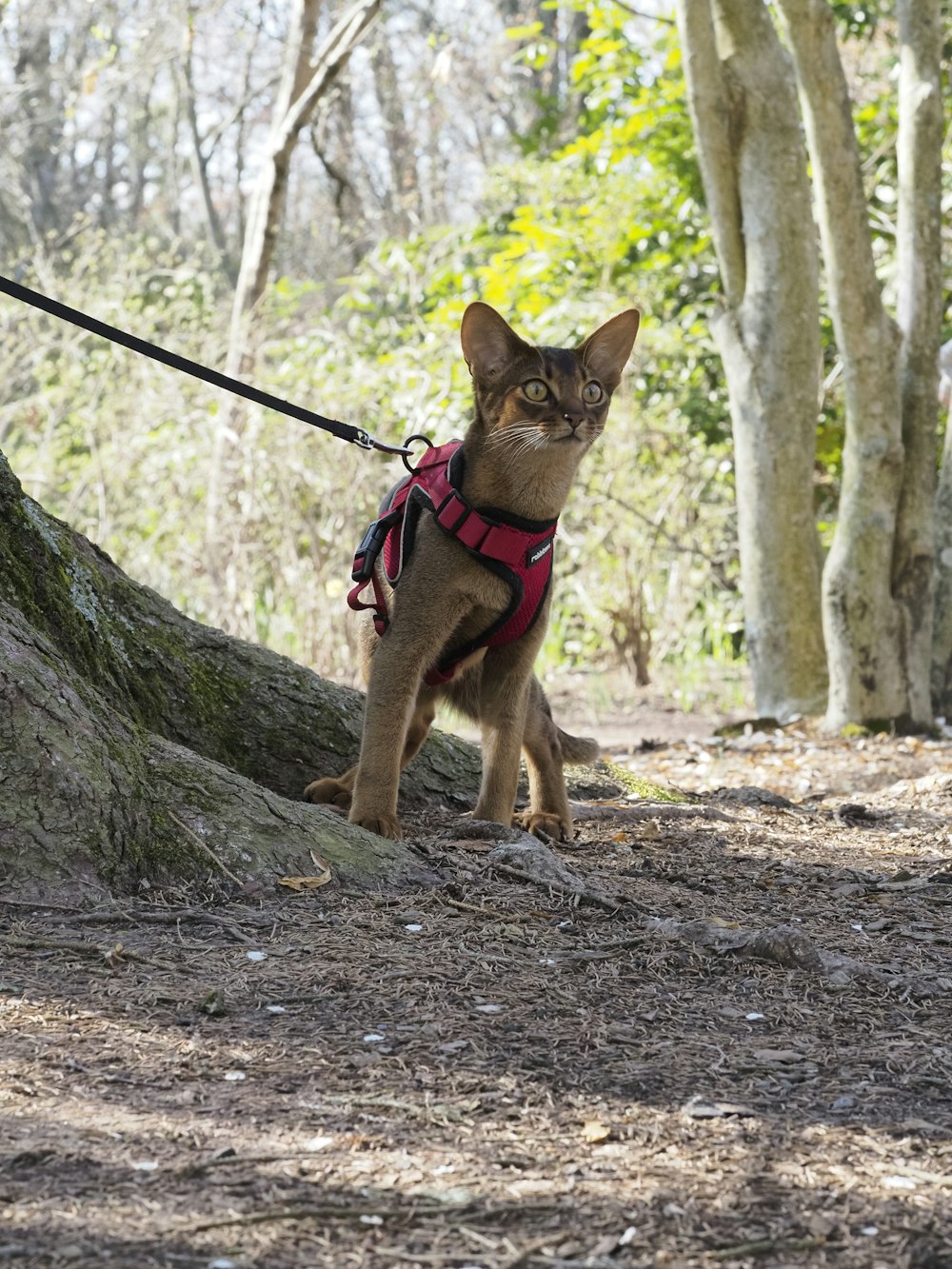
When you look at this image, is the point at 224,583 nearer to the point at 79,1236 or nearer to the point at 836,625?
the point at 836,625

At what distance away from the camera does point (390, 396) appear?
10938 mm

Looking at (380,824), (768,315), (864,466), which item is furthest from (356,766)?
(768,315)

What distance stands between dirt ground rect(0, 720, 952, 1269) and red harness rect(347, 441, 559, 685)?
2.15 ft

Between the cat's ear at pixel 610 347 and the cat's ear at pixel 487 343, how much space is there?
22 centimetres

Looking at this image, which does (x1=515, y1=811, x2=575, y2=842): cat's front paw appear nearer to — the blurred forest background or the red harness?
the red harness

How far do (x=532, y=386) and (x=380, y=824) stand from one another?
1319 millimetres

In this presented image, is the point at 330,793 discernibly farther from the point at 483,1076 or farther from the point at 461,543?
the point at 483,1076

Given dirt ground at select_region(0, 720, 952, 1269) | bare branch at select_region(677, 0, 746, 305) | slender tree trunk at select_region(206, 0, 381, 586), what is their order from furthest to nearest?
slender tree trunk at select_region(206, 0, 381, 586)
bare branch at select_region(677, 0, 746, 305)
dirt ground at select_region(0, 720, 952, 1269)

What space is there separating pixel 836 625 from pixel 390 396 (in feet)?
16.1

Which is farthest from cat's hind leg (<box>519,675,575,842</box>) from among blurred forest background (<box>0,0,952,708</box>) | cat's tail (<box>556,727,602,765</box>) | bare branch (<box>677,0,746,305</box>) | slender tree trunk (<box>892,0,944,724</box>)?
blurred forest background (<box>0,0,952,708</box>)

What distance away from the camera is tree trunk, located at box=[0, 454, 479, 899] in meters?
2.98

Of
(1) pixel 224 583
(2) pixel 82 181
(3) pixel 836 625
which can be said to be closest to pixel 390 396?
(1) pixel 224 583

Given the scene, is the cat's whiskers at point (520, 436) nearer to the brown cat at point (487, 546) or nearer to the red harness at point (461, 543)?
the brown cat at point (487, 546)

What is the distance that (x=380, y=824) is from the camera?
378cm
